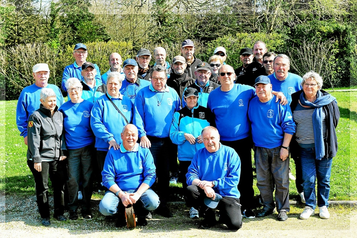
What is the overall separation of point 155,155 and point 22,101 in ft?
7.23

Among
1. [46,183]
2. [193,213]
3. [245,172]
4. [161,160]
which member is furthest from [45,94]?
[245,172]

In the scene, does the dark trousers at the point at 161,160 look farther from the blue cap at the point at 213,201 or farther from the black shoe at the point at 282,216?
the black shoe at the point at 282,216

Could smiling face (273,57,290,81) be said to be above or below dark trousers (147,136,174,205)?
above

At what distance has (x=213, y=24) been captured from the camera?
21.5m

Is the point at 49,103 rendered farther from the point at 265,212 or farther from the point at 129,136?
the point at 265,212

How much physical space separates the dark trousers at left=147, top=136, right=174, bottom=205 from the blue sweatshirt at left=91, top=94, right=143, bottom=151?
1.09 ft

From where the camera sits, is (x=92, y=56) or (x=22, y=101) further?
(x=92, y=56)

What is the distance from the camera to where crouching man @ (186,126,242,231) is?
16.6ft

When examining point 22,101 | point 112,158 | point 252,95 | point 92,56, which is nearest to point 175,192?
point 112,158

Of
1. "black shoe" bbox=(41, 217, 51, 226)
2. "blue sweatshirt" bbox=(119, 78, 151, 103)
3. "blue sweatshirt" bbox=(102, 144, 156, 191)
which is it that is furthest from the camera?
"blue sweatshirt" bbox=(119, 78, 151, 103)

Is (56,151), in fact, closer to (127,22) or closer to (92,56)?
(92,56)

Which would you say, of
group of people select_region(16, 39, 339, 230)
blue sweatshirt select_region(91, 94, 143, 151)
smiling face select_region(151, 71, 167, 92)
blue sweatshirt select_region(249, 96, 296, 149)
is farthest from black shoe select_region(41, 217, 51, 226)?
blue sweatshirt select_region(249, 96, 296, 149)

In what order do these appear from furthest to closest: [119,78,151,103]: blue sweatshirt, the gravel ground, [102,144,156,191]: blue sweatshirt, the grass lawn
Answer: the grass lawn, [119,78,151,103]: blue sweatshirt, [102,144,156,191]: blue sweatshirt, the gravel ground

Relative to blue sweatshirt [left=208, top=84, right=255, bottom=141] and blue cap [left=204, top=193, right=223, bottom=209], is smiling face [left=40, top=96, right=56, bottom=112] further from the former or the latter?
blue cap [left=204, top=193, right=223, bottom=209]
